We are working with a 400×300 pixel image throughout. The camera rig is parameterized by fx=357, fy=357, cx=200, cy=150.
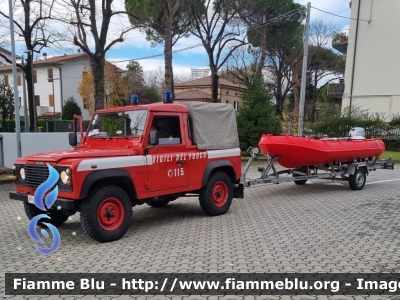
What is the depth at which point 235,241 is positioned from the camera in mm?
5711

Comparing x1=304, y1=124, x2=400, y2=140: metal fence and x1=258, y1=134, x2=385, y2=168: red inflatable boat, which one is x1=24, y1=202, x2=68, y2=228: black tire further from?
x1=304, y1=124, x2=400, y2=140: metal fence

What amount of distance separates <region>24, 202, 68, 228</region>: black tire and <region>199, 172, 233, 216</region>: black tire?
8.70 feet

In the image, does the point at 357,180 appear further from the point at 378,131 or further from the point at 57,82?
the point at 57,82

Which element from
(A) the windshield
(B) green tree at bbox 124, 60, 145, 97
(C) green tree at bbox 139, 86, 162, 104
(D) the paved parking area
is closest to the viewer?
Answer: (D) the paved parking area

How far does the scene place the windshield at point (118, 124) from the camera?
247 inches

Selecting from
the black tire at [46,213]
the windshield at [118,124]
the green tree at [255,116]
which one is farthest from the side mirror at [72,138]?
the green tree at [255,116]

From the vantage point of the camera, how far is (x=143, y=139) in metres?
6.07

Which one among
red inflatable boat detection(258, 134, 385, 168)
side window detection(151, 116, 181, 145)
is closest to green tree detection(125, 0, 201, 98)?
red inflatable boat detection(258, 134, 385, 168)

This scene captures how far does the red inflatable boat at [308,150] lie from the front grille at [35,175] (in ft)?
18.4

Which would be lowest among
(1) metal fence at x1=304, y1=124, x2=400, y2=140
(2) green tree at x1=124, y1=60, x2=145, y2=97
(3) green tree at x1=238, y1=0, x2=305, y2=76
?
(1) metal fence at x1=304, y1=124, x2=400, y2=140

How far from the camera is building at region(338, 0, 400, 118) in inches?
1056

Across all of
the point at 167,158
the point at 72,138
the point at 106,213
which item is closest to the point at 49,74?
the point at 72,138

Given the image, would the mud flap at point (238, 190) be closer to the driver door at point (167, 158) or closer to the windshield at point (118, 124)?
the driver door at point (167, 158)

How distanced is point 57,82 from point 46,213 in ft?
154
